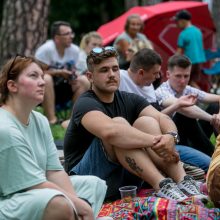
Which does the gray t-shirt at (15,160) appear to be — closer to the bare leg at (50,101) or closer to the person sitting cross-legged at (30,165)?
the person sitting cross-legged at (30,165)

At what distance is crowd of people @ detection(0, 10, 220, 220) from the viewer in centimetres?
405

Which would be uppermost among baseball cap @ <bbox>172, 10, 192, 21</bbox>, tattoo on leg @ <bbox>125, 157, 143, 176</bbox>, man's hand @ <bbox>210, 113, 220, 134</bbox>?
baseball cap @ <bbox>172, 10, 192, 21</bbox>

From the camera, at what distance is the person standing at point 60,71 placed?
9.80m

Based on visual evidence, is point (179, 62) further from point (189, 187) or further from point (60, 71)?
point (60, 71)

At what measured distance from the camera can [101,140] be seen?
527cm

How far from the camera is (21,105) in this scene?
4281 millimetres

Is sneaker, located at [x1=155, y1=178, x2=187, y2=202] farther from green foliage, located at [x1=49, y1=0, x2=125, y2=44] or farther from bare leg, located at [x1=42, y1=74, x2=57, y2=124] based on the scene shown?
green foliage, located at [x1=49, y1=0, x2=125, y2=44]

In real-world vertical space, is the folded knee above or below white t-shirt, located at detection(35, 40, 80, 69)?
below

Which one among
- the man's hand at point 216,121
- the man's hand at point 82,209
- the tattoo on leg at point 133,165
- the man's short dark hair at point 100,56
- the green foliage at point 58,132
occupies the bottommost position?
the green foliage at point 58,132

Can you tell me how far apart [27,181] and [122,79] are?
105 inches

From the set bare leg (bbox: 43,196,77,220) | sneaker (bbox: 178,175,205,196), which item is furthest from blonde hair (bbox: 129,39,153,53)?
bare leg (bbox: 43,196,77,220)

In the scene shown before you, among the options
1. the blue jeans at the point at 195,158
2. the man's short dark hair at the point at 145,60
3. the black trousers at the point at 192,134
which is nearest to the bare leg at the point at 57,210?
the blue jeans at the point at 195,158

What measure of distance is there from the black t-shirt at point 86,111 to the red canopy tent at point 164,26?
23.6 ft

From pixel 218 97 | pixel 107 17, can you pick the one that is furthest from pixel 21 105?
pixel 107 17
